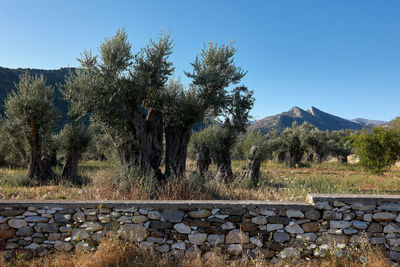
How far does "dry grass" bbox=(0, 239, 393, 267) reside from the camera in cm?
388

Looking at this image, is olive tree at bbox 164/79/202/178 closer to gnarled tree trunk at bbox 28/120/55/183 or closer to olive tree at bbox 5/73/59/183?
olive tree at bbox 5/73/59/183

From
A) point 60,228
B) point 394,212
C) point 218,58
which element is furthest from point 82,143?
point 394,212

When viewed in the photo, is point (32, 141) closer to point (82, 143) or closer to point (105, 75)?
point (82, 143)

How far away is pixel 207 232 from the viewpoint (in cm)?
428

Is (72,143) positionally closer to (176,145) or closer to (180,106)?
(176,145)

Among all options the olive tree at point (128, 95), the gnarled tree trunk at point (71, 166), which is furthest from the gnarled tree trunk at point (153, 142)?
the gnarled tree trunk at point (71, 166)

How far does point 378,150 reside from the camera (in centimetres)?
1302

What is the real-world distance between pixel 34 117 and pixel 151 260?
9.83m

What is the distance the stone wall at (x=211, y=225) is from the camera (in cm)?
423

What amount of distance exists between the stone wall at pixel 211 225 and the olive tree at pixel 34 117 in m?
7.68

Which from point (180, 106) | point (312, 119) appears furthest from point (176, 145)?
point (312, 119)

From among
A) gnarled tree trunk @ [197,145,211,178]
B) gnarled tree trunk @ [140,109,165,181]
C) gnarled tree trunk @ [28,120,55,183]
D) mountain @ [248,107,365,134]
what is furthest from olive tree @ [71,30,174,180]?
mountain @ [248,107,365,134]

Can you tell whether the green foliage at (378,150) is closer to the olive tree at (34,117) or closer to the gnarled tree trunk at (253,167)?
the gnarled tree trunk at (253,167)

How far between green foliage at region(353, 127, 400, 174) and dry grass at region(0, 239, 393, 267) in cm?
1095
